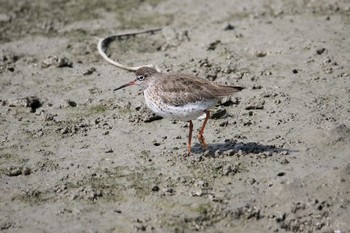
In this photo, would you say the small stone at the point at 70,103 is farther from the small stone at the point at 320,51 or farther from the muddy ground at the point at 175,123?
the small stone at the point at 320,51

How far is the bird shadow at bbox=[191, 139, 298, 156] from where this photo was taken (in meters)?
9.12

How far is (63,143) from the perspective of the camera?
32.5 ft

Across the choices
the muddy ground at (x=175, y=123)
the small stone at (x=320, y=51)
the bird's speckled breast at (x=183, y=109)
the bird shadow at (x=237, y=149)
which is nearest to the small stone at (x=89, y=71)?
the muddy ground at (x=175, y=123)

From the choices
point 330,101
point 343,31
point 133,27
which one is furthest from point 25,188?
point 343,31

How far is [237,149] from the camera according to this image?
9.26 meters

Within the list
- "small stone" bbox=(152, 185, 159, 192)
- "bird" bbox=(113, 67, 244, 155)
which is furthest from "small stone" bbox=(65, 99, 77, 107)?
"small stone" bbox=(152, 185, 159, 192)

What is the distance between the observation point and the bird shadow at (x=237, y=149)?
9.12 metres

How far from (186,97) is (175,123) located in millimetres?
1308

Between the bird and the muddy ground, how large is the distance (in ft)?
1.94

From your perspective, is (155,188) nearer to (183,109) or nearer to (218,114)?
(183,109)

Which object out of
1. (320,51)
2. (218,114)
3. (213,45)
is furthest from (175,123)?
(320,51)

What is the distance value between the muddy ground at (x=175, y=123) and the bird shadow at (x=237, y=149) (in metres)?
0.03

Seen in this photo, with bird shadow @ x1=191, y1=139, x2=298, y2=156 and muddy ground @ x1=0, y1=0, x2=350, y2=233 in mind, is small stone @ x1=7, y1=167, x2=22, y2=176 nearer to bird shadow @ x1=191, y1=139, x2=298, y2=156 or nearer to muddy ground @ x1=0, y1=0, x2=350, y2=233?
muddy ground @ x1=0, y1=0, x2=350, y2=233

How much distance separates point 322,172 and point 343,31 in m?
5.00
